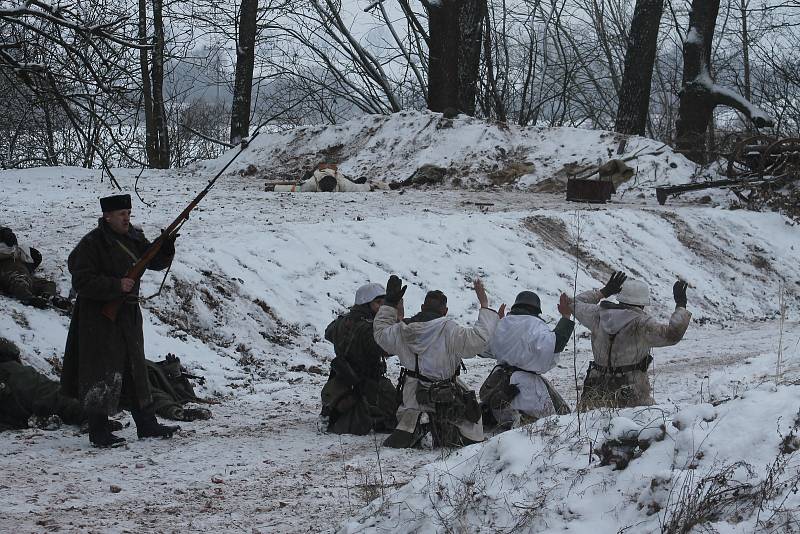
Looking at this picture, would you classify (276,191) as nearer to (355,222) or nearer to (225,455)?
(355,222)

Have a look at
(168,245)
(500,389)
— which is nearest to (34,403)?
(168,245)

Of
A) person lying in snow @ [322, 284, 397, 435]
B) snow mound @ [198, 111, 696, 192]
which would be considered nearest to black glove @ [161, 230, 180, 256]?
person lying in snow @ [322, 284, 397, 435]

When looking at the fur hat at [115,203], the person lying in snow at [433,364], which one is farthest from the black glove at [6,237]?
the person lying in snow at [433,364]

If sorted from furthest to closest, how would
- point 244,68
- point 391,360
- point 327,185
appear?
point 244,68 < point 327,185 < point 391,360

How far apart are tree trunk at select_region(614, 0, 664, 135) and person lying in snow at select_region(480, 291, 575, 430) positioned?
15756mm

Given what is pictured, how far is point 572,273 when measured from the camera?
14266mm

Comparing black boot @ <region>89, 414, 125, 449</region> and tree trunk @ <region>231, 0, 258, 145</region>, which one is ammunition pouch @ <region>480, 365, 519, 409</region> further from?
tree trunk @ <region>231, 0, 258, 145</region>

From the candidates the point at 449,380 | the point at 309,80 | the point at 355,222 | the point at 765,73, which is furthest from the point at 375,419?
the point at 765,73

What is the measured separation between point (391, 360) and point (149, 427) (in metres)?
4.06

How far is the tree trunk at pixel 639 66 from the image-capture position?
71.3 ft

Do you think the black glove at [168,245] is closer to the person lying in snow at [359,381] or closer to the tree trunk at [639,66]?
the person lying in snow at [359,381]

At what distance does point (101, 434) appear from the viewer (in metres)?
7.01

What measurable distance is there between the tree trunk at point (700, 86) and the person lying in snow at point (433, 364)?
51.6ft

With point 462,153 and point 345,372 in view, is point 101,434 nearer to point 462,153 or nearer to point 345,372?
point 345,372
